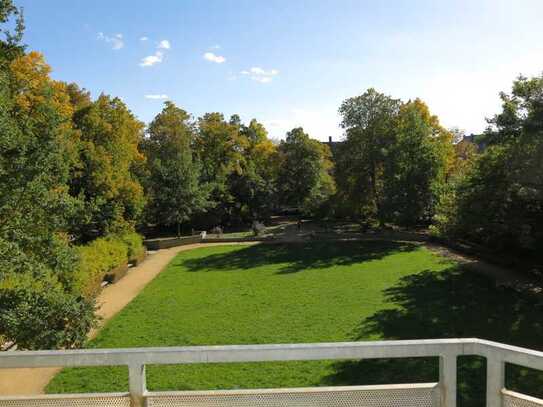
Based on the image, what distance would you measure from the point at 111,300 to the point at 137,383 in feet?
49.9

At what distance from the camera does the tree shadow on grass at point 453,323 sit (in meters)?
8.96

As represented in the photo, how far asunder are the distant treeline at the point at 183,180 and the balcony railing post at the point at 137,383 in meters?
5.07

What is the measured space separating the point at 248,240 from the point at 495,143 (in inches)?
715

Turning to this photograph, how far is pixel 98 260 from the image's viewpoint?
19000 mm

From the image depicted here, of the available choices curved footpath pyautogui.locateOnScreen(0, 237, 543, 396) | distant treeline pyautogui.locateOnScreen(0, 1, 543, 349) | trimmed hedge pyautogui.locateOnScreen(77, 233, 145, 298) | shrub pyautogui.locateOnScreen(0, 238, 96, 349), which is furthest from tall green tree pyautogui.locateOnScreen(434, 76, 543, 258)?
trimmed hedge pyautogui.locateOnScreen(77, 233, 145, 298)

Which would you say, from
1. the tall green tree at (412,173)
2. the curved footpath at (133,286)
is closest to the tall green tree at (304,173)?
the tall green tree at (412,173)

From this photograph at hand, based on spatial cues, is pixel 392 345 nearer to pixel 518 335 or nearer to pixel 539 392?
pixel 539 392

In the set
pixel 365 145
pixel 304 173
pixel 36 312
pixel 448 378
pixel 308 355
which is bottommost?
pixel 36 312

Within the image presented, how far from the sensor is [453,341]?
9.95 feet

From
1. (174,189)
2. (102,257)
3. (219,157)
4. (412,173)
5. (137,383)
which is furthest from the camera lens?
(219,157)

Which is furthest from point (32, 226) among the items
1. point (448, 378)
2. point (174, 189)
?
point (174, 189)

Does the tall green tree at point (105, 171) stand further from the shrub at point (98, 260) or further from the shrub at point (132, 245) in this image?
the shrub at point (98, 260)

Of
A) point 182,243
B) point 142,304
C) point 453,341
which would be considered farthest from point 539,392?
point 182,243

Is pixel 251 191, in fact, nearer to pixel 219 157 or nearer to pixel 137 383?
pixel 219 157
